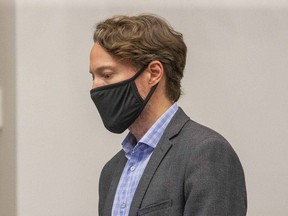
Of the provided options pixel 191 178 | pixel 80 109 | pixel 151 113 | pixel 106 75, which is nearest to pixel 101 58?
pixel 106 75

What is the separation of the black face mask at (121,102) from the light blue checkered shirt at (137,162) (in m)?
0.05

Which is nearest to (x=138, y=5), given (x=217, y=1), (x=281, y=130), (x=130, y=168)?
(x=217, y=1)

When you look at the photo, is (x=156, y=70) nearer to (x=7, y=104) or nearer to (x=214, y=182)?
(x=214, y=182)

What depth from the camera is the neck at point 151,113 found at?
130 cm

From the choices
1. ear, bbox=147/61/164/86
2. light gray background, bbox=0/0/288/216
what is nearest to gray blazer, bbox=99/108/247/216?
ear, bbox=147/61/164/86

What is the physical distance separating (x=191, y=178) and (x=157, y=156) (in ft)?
0.40

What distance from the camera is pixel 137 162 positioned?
1.33 m

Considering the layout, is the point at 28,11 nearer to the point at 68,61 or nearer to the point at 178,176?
the point at 68,61

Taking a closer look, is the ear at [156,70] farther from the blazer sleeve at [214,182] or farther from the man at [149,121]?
the blazer sleeve at [214,182]

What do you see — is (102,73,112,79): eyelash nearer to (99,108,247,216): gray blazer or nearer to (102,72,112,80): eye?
(102,72,112,80): eye

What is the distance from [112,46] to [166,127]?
217 mm

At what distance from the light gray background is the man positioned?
74cm

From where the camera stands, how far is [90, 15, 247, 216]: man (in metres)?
1.17

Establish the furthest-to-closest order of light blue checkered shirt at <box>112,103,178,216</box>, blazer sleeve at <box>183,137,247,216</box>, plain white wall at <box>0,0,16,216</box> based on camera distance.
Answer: plain white wall at <box>0,0,16,216</box> → light blue checkered shirt at <box>112,103,178,216</box> → blazer sleeve at <box>183,137,247,216</box>
